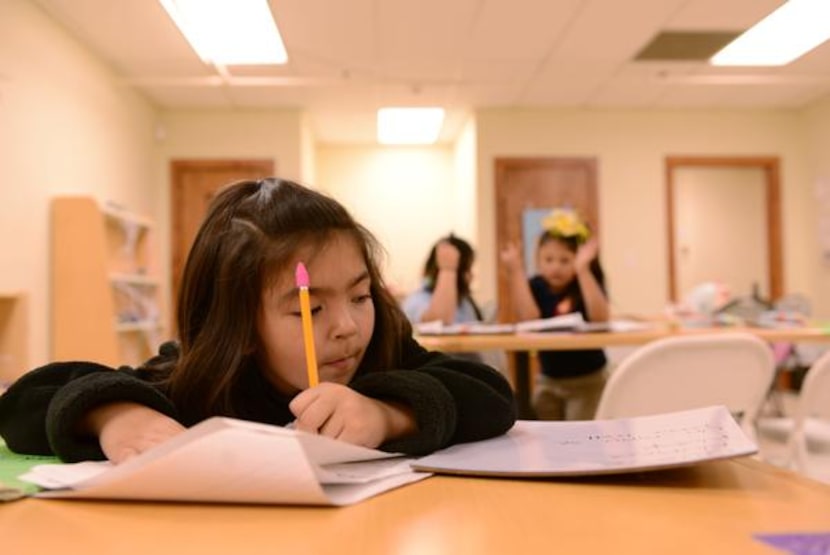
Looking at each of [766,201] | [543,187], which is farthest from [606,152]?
[766,201]

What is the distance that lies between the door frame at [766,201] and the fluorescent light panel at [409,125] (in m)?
2.10

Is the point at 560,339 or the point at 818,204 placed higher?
the point at 818,204

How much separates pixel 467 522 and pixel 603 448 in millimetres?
207

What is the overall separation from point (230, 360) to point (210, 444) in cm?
34

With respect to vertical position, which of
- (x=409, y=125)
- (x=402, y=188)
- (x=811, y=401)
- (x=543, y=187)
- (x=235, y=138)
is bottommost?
(x=811, y=401)

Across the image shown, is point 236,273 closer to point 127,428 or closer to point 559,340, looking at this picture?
point 127,428

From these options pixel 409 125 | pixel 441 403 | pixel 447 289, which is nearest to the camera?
pixel 441 403

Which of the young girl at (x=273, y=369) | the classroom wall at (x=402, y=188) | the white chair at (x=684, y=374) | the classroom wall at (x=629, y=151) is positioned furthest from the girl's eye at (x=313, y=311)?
the classroom wall at (x=402, y=188)

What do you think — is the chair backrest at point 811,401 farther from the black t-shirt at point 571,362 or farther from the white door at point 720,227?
the white door at point 720,227

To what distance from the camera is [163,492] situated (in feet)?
1.50

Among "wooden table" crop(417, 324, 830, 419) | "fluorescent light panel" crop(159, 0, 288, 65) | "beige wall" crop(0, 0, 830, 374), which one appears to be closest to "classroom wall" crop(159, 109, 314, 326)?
"beige wall" crop(0, 0, 830, 374)

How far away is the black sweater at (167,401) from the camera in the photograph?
2.01 ft

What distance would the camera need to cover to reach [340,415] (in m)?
0.60

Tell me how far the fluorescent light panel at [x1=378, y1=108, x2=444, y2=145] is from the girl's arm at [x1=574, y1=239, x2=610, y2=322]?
3.74 m
